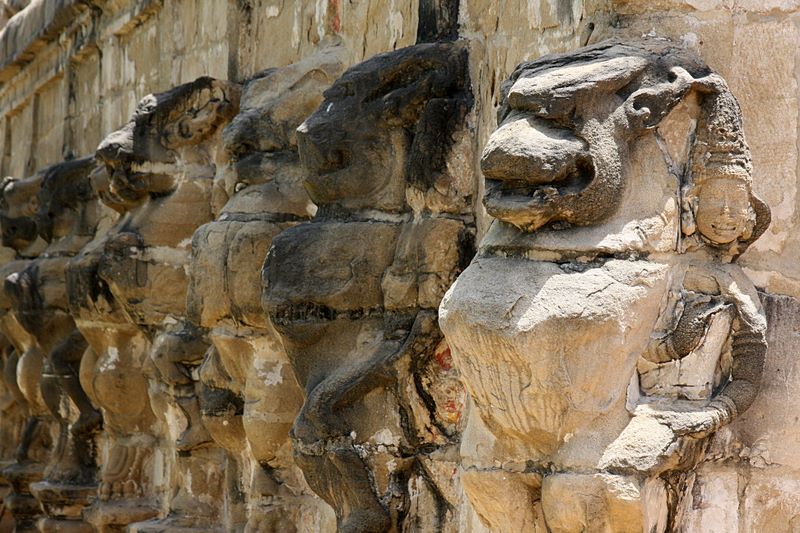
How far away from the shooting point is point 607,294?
376 centimetres

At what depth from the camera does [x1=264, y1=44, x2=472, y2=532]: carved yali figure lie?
477cm

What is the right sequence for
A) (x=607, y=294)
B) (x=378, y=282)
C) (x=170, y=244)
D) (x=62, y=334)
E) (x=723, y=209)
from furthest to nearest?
(x=62, y=334) < (x=170, y=244) < (x=378, y=282) < (x=723, y=209) < (x=607, y=294)

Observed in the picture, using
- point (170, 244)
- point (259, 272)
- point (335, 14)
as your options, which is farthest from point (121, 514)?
point (335, 14)

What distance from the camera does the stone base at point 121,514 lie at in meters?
7.24

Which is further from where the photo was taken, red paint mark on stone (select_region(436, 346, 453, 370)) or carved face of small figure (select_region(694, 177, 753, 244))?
red paint mark on stone (select_region(436, 346, 453, 370))

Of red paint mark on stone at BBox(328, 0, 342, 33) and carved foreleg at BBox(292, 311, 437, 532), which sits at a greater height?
red paint mark on stone at BBox(328, 0, 342, 33)

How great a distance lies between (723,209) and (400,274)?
1.17 meters

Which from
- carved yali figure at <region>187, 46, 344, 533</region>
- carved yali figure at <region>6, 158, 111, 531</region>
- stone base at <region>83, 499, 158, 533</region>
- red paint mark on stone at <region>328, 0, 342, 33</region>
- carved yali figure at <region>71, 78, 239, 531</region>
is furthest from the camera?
carved yali figure at <region>6, 158, 111, 531</region>

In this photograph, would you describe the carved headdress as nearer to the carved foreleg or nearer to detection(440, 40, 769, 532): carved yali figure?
detection(440, 40, 769, 532): carved yali figure

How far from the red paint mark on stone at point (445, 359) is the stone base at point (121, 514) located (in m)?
2.85

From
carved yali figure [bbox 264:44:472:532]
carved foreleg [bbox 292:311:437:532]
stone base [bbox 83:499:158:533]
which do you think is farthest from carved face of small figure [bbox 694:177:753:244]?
stone base [bbox 83:499:158:533]

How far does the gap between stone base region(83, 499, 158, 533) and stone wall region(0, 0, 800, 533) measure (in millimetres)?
14

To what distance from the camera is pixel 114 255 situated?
21.6ft

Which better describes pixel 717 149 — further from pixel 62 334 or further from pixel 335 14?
pixel 62 334
